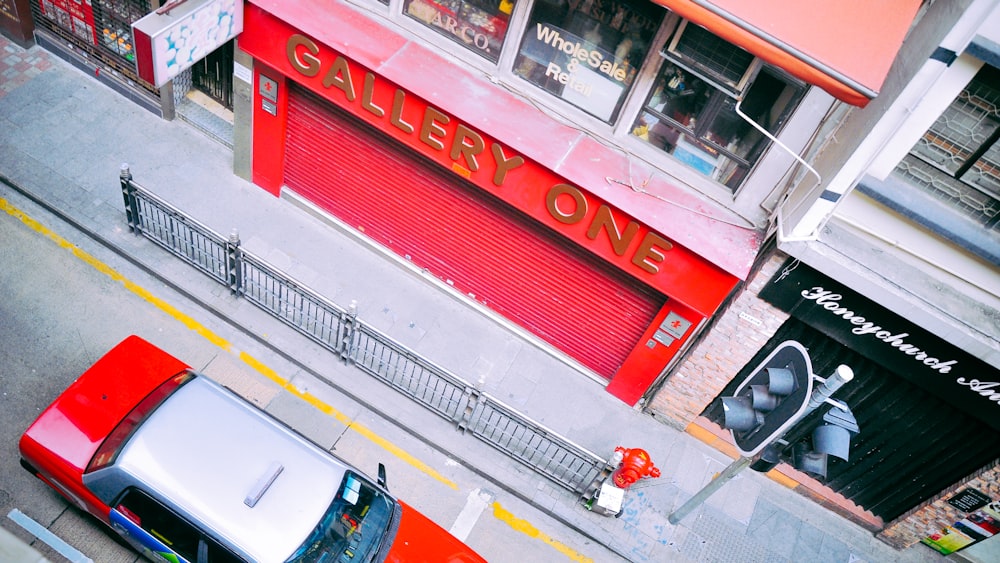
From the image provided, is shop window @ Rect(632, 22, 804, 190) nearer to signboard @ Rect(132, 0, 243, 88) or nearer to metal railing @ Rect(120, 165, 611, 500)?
→ metal railing @ Rect(120, 165, 611, 500)

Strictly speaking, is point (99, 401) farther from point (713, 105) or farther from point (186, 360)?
point (713, 105)

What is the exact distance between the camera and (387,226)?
11859mm

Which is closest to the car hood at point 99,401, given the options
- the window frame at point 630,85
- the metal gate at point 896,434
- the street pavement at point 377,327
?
the street pavement at point 377,327

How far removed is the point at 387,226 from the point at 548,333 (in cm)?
312

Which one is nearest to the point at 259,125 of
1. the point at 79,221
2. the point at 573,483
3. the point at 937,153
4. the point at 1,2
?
the point at 79,221

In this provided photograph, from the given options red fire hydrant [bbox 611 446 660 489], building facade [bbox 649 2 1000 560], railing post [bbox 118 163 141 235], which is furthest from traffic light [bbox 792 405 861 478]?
railing post [bbox 118 163 141 235]

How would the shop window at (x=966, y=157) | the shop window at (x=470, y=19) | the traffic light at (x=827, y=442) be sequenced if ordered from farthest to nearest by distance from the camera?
1. the shop window at (x=470, y=19)
2. the shop window at (x=966, y=157)
3. the traffic light at (x=827, y=442)

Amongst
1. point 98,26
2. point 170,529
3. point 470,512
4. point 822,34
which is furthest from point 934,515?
point 98,26

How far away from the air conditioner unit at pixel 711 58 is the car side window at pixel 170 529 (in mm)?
7338

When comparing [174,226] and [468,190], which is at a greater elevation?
[468,190]

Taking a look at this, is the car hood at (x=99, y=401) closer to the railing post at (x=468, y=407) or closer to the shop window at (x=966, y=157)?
the railing post at (x=468, y=407)

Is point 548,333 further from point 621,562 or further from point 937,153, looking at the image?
point 937,153

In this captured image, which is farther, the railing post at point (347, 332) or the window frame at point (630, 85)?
the railing post at point (347, 332)

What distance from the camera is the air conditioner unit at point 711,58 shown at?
8453mm
